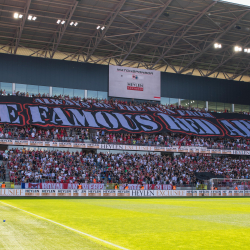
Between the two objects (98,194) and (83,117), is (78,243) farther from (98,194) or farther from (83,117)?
(83,117)

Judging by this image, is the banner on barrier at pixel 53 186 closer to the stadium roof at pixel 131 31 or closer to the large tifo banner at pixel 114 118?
the large tifo banner at pixel 114 118

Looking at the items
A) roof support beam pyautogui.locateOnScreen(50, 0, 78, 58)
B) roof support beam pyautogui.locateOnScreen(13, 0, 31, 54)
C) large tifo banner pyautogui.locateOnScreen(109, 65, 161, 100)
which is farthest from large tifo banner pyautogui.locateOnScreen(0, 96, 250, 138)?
roof support beam pyautogui.locateOnScreen(50, 0, 78, 58)

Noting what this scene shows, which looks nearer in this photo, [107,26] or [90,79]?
[107,26]

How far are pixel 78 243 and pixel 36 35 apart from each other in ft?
142

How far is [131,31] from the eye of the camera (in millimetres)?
46875

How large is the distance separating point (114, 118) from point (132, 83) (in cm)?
866

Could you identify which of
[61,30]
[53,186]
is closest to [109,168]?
[53,186]

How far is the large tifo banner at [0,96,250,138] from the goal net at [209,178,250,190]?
12.6m

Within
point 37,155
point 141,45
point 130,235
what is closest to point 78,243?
point 130,235

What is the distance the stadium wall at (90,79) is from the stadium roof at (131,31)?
57.8 inches

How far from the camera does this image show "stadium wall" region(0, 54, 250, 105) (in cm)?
4928

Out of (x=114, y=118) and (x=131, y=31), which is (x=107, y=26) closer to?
(x=131, y=31)

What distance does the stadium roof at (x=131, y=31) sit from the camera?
4016cm

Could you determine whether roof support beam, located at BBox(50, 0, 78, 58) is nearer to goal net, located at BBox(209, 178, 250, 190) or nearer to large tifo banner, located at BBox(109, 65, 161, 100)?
large tifo banner, located at BBox(109, 65, 161, 100)
